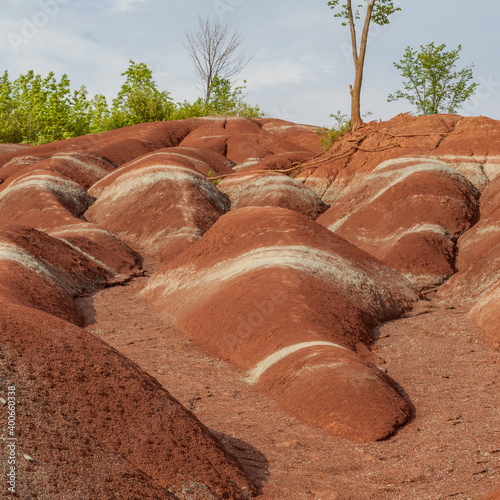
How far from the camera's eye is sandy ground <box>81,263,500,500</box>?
6203 millimetres

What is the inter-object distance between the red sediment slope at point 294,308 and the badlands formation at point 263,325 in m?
0.04

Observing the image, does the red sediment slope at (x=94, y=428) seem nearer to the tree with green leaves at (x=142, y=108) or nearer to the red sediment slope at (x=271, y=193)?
the red sediment slope at (x=271, y=193)

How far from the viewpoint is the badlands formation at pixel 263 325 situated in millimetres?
5660

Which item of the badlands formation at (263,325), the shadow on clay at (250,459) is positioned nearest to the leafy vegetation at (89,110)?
the badlands formation at (263,325)

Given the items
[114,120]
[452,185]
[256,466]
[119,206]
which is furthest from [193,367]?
[114,120]

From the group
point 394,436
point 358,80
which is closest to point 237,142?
point 358,80

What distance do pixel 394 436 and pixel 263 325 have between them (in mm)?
3529

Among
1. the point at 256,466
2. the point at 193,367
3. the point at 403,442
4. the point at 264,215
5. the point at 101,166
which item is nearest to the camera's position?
the point at 256,466

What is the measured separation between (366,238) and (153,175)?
8764 millimetres

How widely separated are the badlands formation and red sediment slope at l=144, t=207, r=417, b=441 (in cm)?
4

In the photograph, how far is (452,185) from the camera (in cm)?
1830

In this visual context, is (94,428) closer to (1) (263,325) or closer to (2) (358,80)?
(1) (263,325)

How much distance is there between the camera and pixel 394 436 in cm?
756

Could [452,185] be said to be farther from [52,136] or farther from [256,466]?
[52,136]
